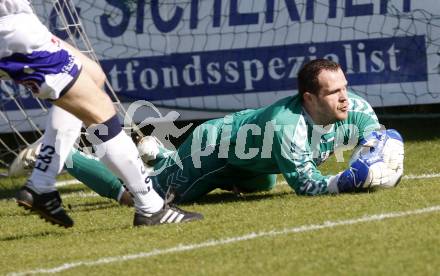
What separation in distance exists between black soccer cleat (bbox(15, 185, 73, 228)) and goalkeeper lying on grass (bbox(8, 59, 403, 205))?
0.95 meters

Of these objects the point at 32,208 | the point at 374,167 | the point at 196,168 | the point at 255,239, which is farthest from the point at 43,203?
the point at 374,167

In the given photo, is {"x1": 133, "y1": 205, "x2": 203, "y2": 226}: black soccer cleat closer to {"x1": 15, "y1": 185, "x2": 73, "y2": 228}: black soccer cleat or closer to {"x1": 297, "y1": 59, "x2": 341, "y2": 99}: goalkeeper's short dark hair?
{"x1": 15, "y1": 185, "x2": 73, "y2": 228}: black soccer cleat

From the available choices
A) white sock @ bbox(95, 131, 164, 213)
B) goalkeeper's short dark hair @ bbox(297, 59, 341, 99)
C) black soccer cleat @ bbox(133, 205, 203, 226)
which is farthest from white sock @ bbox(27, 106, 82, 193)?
goalkeeper's short dark hair @ bbox(297, 59, 341, 99)

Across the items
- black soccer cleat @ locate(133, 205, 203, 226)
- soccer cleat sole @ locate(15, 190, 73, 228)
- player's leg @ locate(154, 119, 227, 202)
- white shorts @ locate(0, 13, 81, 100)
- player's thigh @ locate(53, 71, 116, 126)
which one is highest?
white shorts @ locate(0, 13, 81, 100)

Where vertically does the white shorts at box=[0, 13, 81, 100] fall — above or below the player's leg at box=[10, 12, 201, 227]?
A: above

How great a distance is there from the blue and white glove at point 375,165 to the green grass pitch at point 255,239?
0.24 feet

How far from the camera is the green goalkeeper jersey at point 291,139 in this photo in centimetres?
651

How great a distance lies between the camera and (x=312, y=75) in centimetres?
660

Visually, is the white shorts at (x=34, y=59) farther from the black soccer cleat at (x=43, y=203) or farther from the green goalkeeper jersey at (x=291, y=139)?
the green goalkeeper jersey at (x=291, y=139)

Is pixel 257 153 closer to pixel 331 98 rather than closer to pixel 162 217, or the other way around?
pixel 331 98

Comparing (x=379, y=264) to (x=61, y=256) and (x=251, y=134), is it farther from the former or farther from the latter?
(x=251, y=134)

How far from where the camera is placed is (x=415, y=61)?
926 centimetres

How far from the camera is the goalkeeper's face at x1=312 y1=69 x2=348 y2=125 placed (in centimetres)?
655

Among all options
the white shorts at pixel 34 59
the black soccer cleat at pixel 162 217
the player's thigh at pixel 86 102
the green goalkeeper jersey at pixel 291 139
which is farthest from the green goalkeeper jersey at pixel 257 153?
the white shorts at pixel 34 59
